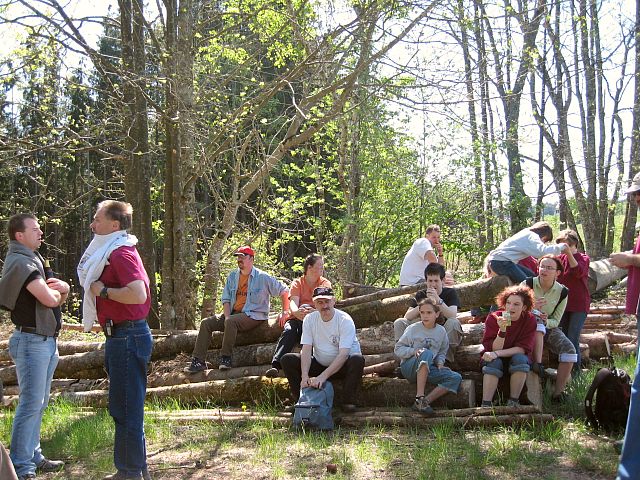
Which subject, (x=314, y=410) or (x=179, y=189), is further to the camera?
(x=179, y=189)

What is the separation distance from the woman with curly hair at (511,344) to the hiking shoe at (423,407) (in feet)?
1.94

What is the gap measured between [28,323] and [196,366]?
375 cm

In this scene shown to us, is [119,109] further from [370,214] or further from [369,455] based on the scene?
[369,455]

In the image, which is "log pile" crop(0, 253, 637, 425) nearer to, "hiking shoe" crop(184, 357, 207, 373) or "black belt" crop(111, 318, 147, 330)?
"hiking shoe" crop(184, 357, 207, 373)

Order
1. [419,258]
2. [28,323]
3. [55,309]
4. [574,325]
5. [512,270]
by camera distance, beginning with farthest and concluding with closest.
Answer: [419,258] < [512,270] < [574,325] < [55,309] < [28,323]

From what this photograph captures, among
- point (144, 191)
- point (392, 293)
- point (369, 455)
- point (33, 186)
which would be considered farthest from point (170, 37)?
point (33, 186)

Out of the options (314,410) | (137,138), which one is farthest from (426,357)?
(137,138)

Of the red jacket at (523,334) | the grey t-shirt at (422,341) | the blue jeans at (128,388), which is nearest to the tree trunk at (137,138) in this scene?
the grey t-shirt at (422,341)

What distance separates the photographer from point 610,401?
6.23m

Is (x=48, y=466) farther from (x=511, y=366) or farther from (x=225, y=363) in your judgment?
(x=511, y=366)

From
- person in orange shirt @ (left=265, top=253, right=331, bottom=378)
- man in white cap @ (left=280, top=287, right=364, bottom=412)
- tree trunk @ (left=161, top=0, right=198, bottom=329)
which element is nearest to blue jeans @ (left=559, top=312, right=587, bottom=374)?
man in white cap @ (left=280, top=287, right=364, bottom=412)

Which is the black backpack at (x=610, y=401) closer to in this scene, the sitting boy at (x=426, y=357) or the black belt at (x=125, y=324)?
the sitting boy at (x=426, y=357)

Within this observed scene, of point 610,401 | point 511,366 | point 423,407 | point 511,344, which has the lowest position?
point 423,407

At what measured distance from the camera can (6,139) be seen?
1111 centimetres
